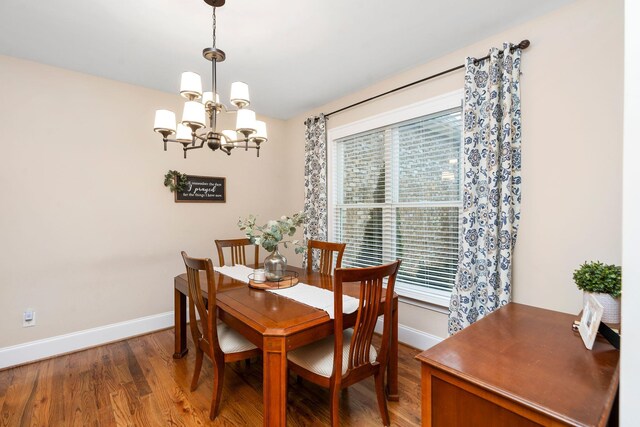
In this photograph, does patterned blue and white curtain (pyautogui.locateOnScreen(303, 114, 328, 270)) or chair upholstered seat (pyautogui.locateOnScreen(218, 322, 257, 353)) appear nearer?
chair upholstered seat (pyautogui.locateOnScreen(218, 322, 257, 353))

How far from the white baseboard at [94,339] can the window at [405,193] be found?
Result: 40cm

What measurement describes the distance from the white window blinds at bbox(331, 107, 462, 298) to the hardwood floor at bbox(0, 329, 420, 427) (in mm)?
916

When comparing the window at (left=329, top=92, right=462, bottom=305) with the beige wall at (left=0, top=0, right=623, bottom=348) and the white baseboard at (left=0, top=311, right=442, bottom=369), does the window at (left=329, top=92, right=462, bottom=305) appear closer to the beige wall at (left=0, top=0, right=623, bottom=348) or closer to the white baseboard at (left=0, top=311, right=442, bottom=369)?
the beige wall at (left=0, top=0, right=623, bottom=348)

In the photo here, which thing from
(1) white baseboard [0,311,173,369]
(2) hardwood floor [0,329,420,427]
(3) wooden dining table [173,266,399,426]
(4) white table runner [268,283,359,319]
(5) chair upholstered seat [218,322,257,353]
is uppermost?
(4) white table runner [268,283,359,319]

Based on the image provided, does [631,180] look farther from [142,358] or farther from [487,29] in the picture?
[142,358]

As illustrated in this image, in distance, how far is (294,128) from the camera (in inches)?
164

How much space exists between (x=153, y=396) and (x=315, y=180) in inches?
103

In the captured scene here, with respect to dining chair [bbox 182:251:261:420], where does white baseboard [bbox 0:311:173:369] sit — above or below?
below

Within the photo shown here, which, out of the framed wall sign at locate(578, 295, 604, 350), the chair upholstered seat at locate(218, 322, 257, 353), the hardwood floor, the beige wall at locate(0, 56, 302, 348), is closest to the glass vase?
the chair upholstered seat at locate(218, 322, 257, 353)

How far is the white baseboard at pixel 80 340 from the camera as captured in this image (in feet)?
8.04

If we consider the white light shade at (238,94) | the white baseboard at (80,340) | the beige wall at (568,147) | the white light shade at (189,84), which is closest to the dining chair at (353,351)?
the beige wall at (568,147)

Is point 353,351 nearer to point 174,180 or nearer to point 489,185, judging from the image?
point 489,185

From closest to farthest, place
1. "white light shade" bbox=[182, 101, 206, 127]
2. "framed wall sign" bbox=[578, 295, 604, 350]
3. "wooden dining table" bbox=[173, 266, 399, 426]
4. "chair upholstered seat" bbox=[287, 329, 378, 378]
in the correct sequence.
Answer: "framed wall sign" bbox=[578, 295, 604, 350], "wooden dining table" bbox=[173, 266, 399, 426], "chair upholstered seat" bbox=[287, 329, 378, 378], "white light shade" bbox=[182, 101, 206, 127]

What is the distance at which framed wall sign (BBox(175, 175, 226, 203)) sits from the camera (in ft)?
10.9
